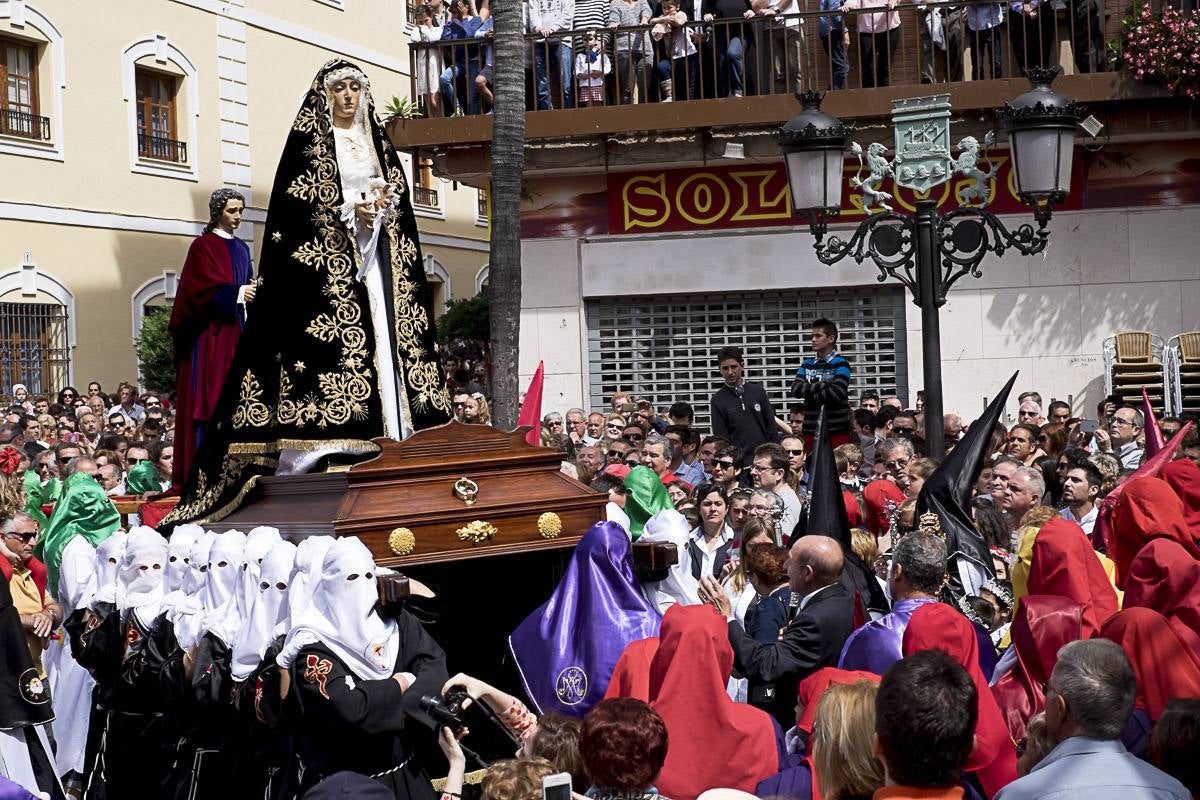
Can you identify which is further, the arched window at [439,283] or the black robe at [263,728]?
the arched window at [439,283]

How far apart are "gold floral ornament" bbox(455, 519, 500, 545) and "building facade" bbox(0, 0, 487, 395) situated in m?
18.8

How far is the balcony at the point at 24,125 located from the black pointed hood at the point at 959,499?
19014 mm

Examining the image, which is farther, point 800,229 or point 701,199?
point 701,199

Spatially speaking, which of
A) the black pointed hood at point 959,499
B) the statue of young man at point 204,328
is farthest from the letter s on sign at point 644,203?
the black pointed hood at point 959,499

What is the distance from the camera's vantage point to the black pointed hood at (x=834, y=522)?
662 centimetres

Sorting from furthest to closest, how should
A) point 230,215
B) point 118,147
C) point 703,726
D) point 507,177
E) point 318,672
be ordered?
point 118,147, point 507,177, point 230,215, point 318,672, point 703,726

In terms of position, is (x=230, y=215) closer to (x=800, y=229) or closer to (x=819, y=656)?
(x=819, y=656)

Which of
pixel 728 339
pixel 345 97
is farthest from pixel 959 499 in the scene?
pixel 728 339

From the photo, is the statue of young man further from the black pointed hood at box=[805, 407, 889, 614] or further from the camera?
the camera

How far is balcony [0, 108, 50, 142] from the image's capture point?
23453 mm

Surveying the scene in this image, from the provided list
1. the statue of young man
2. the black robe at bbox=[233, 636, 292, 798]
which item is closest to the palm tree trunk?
the statue of young man

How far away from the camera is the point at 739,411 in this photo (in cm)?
1198

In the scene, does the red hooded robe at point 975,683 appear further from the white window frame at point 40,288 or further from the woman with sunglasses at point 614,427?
the white window frame at point 40,288

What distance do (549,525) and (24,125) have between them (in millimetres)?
19884
